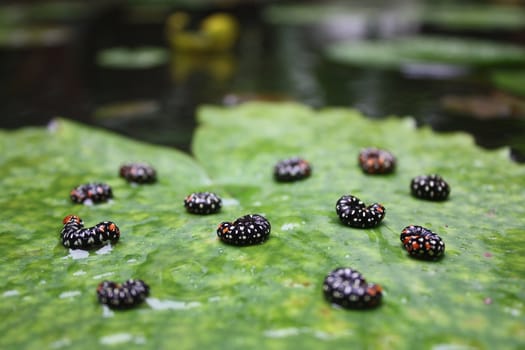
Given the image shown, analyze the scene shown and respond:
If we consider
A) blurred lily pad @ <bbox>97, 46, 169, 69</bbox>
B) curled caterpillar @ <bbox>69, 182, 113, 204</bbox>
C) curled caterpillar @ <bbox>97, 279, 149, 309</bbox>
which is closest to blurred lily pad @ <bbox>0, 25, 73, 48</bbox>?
blurred lily pad @ <bbox>97, 46, 169, 69</bbox>

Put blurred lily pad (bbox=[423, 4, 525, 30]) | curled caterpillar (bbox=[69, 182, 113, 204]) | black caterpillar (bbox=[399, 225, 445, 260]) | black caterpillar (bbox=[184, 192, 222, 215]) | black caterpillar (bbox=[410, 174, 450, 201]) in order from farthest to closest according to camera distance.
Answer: blurred lily pad (bbox=[423, 4, 525, 30]) → curled caterpillar (bbox=[69, 182, 113, 204]) → black caterpillar (bbox=[410, 174, 450, 201]) → black caterpillar (bbox=[184, 192, 222, 215]) → black caterpillar (bbox=[399, 225, 445, 260])

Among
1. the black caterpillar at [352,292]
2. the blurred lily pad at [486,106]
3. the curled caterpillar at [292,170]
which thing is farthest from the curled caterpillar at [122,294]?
the blurred lily pad at [486,106]

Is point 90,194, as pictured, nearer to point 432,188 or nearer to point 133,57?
point 432,188

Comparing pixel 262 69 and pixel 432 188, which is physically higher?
pixel 262 69

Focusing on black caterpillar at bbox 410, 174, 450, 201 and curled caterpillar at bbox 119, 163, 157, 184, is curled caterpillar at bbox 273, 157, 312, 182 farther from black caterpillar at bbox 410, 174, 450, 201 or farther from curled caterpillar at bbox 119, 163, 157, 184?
curled caterpillar at bbox 119, 163, 157, 184

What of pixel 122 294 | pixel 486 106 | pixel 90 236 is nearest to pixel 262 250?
pixel 122 294

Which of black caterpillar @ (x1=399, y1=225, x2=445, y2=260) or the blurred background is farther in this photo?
the blurred background

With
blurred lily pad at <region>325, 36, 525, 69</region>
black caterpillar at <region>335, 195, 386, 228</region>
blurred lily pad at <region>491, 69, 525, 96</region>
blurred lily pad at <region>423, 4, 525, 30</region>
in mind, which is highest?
blurred lily pad at <region>423, 4, 525, 30</region>
